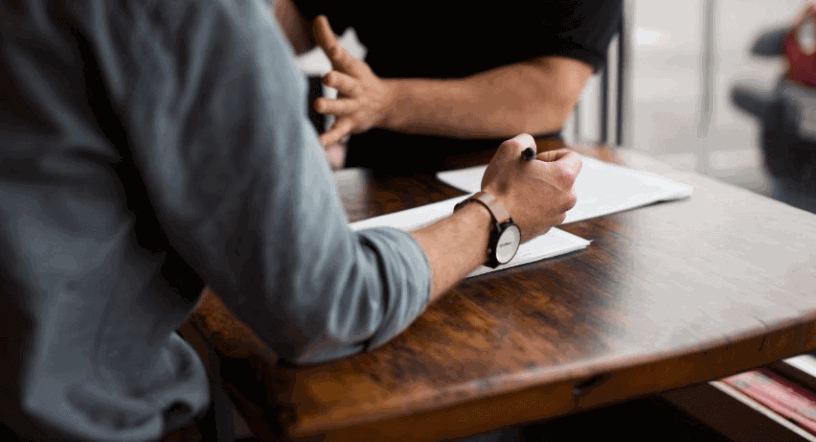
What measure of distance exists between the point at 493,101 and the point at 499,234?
2.70 feet

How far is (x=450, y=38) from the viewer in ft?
5.85

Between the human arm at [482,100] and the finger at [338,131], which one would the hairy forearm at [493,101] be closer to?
the human arm at [482,100]

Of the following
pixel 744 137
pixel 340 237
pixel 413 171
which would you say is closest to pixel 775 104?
pixel 744 137

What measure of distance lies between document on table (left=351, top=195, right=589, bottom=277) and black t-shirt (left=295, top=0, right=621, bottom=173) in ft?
1.37

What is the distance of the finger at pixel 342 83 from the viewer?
133 cm

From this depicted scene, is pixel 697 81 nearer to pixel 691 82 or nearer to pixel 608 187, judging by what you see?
pixel 691 82

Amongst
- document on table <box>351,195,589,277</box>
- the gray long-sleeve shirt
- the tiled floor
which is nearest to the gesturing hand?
document on table <box>351,195,589,277</box>

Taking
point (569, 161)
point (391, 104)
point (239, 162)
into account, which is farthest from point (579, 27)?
point (239, 162)

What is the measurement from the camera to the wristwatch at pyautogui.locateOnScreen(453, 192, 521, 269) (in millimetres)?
Result: 875

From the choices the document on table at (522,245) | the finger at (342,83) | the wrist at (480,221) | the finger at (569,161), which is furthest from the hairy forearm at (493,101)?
A: the wrist at (480,221)

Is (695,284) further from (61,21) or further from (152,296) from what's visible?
(61,21)

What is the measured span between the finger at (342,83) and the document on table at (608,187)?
23cm

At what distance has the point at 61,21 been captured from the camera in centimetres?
58

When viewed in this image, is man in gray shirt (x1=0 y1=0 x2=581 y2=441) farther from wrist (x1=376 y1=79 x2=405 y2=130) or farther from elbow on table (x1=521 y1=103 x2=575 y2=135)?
elbow on table (x1=521 y1=103 x2=575 y2=135)
